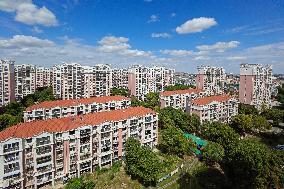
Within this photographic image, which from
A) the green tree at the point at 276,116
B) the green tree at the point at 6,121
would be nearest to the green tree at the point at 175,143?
the green tree at the point at 6,121

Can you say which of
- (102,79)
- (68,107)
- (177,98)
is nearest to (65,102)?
(68,107)

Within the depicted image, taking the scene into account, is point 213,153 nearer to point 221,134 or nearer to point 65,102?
point 221,134

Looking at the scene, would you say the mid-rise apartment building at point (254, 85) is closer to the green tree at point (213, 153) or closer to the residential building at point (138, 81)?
the residential building at point (138, 81)

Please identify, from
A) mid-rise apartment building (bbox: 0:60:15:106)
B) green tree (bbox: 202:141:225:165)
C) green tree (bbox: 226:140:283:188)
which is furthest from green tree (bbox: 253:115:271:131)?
mid-rise apartment building (bbox: 0:60:15:106)

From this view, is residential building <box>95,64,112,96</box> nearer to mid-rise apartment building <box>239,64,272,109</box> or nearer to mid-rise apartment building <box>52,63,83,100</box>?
mid-rise apartment building <box>52,63,83,100</box>

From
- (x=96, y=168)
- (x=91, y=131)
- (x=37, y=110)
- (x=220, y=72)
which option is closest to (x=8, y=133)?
(x=91, y=131)

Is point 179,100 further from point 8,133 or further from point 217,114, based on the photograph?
point 8,133

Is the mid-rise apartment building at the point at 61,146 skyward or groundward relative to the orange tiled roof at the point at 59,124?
groundward
